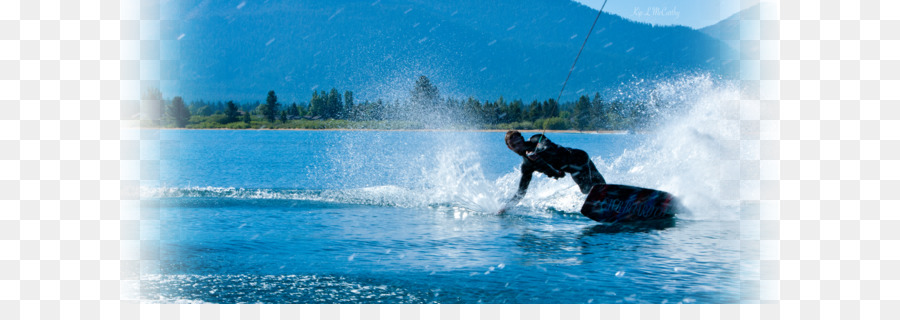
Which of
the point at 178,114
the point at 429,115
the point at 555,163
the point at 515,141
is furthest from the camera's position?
the point at 178,114

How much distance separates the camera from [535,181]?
560 inches

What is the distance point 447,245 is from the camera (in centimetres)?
893

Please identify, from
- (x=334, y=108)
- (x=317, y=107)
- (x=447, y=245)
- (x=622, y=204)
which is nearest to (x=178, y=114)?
(x=317, y=107)

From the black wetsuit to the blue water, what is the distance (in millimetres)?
682

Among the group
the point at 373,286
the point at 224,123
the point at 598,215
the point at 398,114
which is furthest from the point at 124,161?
the point at 224,123

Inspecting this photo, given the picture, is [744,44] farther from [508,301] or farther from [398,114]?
[398,114]

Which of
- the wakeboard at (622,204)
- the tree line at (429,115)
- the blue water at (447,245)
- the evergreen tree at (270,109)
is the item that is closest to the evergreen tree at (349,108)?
the tree line at (429,115)

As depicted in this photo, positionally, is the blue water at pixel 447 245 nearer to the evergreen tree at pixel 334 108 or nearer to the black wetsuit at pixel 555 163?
the black wetsuit at pixel 555 163

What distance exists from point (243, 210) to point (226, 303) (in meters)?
6.30

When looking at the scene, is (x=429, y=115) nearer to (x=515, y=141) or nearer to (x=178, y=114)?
(x=515, y=141)

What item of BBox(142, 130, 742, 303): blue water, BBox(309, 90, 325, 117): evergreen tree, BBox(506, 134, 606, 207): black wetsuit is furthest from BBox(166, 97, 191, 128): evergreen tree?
BBox(506, 134, 606, 207): black wetsuit

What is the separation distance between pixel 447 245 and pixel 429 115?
43439 millimetres

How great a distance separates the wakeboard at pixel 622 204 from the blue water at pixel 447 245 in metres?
0.27
